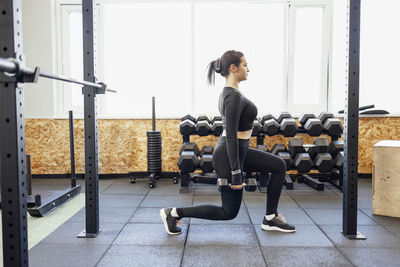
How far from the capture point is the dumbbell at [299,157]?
134 inches

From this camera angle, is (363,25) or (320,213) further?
(363,25)

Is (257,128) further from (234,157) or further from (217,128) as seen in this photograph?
(234,157)

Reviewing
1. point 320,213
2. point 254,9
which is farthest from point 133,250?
point 254,9

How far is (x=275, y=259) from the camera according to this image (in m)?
1.88

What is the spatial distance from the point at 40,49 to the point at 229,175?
3137mm

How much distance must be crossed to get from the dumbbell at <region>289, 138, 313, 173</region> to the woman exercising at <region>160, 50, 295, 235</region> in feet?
3.91

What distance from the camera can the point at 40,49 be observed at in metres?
4.02

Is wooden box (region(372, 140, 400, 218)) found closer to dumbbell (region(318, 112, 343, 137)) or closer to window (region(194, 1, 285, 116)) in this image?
dumbbell (region(318, 112, 343, 137))

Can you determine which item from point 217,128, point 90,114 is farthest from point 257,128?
point 90,114

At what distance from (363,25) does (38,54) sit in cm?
402

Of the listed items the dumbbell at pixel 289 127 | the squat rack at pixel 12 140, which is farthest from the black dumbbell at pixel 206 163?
the squat rack at pixel 12 140

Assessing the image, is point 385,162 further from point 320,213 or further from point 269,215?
point 269,215

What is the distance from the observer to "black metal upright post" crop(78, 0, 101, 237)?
6.93ft

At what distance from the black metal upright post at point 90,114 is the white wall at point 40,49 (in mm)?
2185
